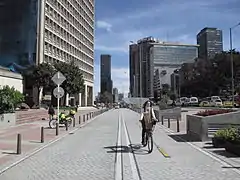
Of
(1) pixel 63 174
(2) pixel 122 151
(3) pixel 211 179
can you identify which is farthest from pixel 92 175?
(2) pixel 122 151

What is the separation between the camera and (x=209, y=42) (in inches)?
4373

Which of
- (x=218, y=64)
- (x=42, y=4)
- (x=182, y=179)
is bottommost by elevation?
(x=182, y=179)

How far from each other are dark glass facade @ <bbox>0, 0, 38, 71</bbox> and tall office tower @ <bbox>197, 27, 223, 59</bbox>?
46213 millimetres

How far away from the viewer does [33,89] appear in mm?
73875

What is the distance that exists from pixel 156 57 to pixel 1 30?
55.8 metres

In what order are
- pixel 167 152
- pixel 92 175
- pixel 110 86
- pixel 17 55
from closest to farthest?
pixel 92 175
pixel 167 152
pixel 17 55
pixel 110 86

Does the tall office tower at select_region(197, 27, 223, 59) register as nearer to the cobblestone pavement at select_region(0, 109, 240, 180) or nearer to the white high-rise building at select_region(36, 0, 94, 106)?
the white high-rise building at select_region(36, 0, 94, 106)

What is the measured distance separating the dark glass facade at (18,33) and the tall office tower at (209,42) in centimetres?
4621

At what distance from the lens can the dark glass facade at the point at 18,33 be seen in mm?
71688

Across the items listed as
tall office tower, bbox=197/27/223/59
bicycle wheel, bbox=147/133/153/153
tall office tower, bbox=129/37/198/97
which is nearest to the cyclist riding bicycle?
bicycle wheel, bbox=147/133/153/153

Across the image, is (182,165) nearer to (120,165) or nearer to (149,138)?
(120,165)

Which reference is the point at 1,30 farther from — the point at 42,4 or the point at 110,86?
the point at 110,86

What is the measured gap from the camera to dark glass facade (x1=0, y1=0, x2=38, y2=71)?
71688mm

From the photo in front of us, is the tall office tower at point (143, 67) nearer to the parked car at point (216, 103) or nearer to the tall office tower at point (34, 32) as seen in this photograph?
the tall office tower at point (34, 32)
